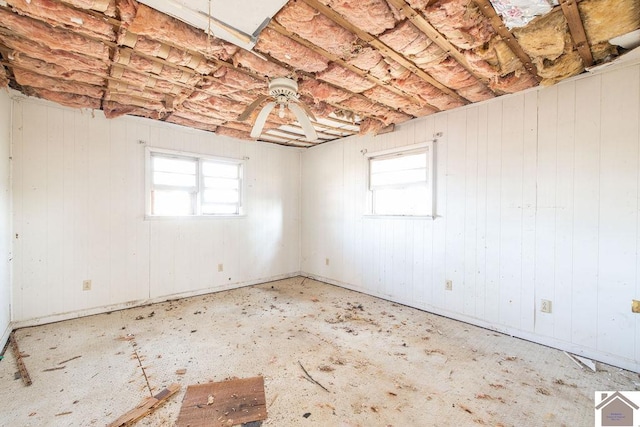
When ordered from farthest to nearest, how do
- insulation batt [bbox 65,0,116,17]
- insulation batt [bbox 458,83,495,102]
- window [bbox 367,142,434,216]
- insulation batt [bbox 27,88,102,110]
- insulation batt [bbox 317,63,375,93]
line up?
window [bbox 367,142,434,216], insulation batt [bbox 27,88,102,110], insulation batt [bbox 458,83,495,102], insulation batt [bbox 317,63,375,93], insulation batt [bbox 65,0,116,17]

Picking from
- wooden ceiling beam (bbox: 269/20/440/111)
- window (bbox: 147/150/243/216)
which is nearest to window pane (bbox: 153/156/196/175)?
window (bbox: 147/150/243/216)

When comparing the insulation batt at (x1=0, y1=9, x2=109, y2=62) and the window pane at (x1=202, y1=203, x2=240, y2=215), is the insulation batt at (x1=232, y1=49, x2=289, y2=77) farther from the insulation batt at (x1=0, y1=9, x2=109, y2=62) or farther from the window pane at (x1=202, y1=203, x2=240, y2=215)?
the window pane at (x1=202, y1=203, x2=240, y2=215)

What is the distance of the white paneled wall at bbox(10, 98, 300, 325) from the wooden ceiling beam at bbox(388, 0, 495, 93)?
3546mm

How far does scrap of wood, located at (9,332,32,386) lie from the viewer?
2.15m

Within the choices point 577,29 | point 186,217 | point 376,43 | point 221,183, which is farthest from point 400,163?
point 186,217

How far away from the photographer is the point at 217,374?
226 cm

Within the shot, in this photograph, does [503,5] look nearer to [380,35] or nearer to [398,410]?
[380,35]

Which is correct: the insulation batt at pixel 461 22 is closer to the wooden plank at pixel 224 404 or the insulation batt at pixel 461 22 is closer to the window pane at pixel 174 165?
the wooden plank at pixel 224 404

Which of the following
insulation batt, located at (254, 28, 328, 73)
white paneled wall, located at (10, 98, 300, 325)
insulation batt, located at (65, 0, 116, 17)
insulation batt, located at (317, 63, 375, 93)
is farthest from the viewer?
white paneled wall, located at (10, 98, 300, 325)

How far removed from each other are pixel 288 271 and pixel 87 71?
415 cm

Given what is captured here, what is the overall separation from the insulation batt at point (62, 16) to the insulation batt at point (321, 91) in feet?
4.97

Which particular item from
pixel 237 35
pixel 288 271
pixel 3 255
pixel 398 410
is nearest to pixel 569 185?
pixel 398 410

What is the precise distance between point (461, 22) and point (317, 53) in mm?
1019

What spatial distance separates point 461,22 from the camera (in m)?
1.82
